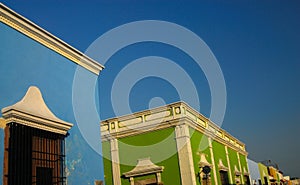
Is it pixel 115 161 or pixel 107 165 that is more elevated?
pixel 115 161

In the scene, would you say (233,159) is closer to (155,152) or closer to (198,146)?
(198,146)

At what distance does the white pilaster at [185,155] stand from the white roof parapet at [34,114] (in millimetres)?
7297

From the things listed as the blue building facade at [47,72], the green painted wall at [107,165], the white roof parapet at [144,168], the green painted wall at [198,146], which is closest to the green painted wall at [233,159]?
the green painted wall at [198,146]

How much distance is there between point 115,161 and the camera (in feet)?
46.8

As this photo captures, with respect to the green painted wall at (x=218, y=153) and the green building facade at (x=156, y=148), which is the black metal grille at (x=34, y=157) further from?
the green painted wall at (x=218, y=153)

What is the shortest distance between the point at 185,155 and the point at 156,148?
4.34ft

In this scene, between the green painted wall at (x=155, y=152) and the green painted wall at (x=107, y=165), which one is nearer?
the green painted wall at (x=155, y=152)

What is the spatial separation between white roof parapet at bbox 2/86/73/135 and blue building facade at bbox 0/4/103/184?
Answer: 130mm

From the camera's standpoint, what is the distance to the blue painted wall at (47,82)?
5.95 metres

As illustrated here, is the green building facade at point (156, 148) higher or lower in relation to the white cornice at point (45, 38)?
lower

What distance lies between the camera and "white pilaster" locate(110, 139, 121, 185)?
46.1ft

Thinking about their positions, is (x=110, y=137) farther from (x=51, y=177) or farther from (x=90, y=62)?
(x=51, y=177)

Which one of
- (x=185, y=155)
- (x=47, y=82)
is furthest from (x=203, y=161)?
(x=47, y=82)

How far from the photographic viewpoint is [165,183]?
528 inches
